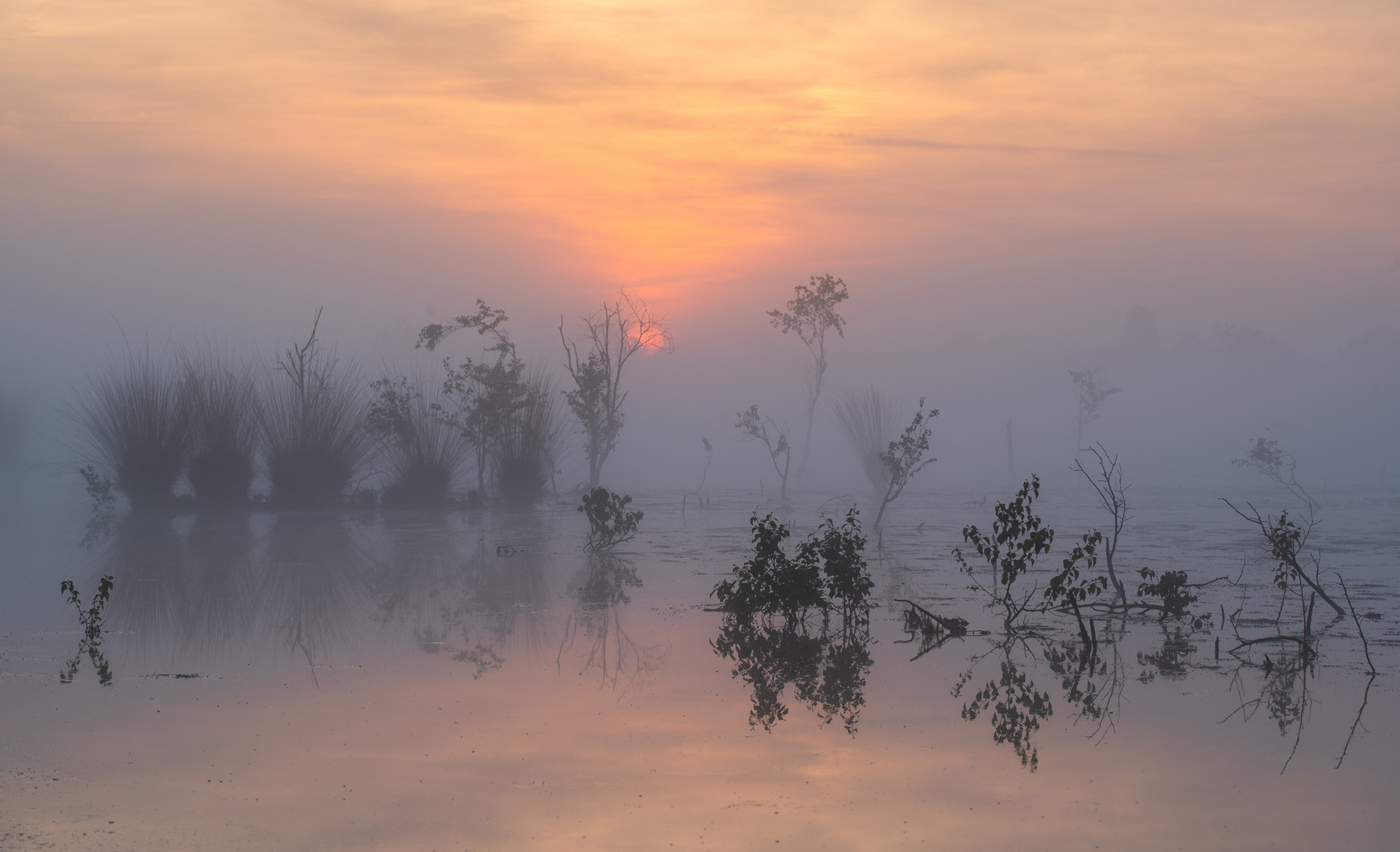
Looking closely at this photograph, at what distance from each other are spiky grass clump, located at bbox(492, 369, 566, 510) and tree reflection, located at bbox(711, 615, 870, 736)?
62.9 ft

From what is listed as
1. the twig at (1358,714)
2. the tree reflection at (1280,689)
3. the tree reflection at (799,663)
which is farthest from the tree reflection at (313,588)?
the twig at (1358,714)

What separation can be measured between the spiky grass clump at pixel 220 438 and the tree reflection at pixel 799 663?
1723 centimetres

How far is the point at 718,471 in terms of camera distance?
98.9 metres

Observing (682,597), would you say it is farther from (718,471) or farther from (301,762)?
(718,471)

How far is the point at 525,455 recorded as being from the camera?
28.2m

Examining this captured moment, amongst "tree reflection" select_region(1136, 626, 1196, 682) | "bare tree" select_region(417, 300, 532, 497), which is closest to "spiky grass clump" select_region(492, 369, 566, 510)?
"bare tree" select_region(417, 300, 532, 497)

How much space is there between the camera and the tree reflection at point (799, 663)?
6023mm

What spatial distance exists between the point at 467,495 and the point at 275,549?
12.0 metres

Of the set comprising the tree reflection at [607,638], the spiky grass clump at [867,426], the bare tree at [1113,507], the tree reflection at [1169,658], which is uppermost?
the spiky grass clump at [867,426]

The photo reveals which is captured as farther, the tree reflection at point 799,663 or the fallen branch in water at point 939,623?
the fallen branch in water at point 939,623

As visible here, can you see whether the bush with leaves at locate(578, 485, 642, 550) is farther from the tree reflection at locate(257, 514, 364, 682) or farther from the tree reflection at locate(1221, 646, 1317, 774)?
the tree reflection at locate(1221, 646, 1317, 774)

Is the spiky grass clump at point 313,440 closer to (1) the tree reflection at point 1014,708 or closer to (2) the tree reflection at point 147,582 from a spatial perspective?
(2) the tree reflection at point 147,582

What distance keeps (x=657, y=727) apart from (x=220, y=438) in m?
20.1

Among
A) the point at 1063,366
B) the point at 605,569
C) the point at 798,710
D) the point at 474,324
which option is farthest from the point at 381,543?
the point at 1063,366
